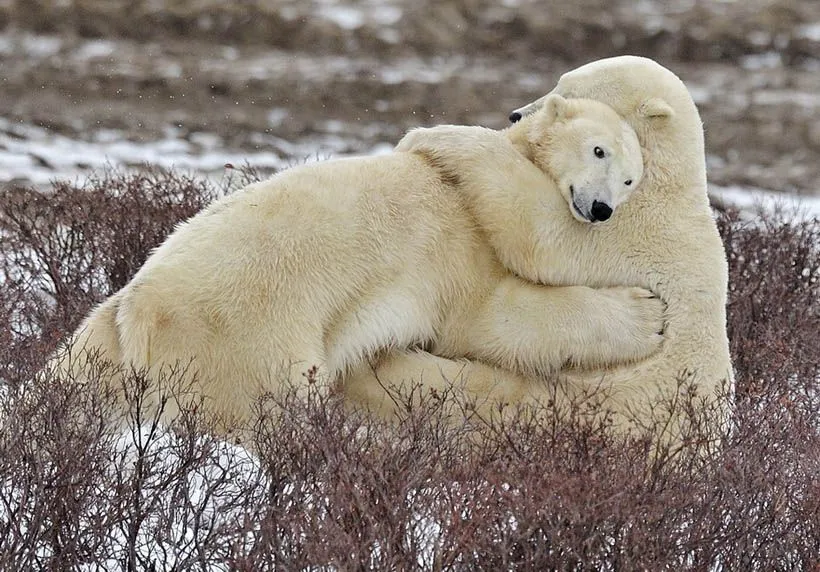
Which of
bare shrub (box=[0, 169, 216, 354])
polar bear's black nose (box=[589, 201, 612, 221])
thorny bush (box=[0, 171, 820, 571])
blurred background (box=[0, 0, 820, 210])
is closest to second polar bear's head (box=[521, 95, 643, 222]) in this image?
polar bear's black nose (box=[589, 201, 612, 221])

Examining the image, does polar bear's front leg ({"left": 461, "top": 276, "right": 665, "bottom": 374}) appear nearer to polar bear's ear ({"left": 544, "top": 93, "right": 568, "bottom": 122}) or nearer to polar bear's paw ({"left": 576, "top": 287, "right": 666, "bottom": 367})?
polar bear's paw ({"left": 576, "top": 287, "right": 666, "bottom": 367})

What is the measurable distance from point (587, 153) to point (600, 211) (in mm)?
214

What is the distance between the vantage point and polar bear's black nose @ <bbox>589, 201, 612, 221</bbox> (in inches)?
140

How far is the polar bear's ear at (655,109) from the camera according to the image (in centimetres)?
379

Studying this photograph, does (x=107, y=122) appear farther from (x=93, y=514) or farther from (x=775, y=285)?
(x=93, y=514)

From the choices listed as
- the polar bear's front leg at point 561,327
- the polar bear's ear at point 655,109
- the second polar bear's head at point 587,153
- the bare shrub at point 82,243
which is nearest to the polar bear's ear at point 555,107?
the second polar bear's head at point 587,153

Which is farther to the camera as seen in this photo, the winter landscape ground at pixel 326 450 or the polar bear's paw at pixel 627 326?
the polar bear's paw at pixel 627 326

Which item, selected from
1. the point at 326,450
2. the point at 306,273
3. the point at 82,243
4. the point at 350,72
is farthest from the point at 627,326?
the point at 350,72

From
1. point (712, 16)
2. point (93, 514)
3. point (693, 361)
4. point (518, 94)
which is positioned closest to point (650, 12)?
point (712, 16)

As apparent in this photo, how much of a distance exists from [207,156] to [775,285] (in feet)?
21.8

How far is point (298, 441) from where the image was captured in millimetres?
3156

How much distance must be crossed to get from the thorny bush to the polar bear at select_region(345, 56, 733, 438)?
0.39 feet

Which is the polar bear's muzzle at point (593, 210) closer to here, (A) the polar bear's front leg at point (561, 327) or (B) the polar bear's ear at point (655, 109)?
(A) the polar bear's front leg at point (561, 327)

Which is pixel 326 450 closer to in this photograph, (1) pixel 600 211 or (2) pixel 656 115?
(1) pixel 600 211
